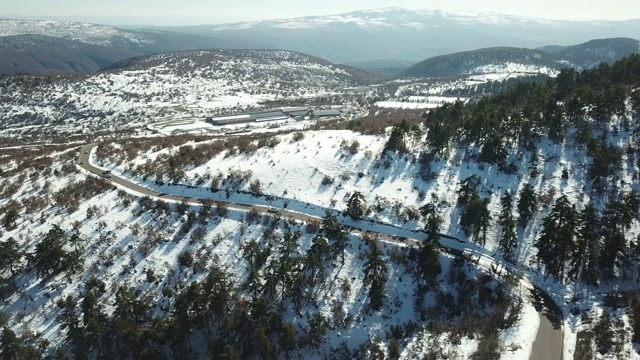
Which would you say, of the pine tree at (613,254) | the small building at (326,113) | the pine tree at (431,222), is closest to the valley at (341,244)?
the pine tree at (613,254)

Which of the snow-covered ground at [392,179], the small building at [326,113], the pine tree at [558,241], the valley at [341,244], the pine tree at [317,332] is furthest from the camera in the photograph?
the small building at [326,113]

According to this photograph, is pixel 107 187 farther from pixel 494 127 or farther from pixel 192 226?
pixel 494 127

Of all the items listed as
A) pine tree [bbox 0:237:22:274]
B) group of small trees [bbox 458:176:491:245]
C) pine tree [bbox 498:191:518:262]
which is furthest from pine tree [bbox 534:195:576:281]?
pine tree [bbox 0:237:22:274]

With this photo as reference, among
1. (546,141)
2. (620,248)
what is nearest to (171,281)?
(620,248)

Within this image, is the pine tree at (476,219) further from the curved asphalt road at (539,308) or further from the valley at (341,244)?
the curved asphalt road at (539,308)

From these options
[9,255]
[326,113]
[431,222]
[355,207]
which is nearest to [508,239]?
[431,222]

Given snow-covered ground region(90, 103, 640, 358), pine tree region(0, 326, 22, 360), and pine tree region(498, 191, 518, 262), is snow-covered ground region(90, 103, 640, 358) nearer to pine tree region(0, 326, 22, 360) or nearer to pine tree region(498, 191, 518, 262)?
pine tree region(498, 191, 518, 262)

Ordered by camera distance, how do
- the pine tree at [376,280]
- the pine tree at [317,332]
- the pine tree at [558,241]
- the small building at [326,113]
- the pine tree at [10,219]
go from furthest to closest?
the small building at [326,113] < the pine tree at [10,219] < the pine tree at [558,241] < the pine tree at [376,280] < the pine tree at [317,332]
